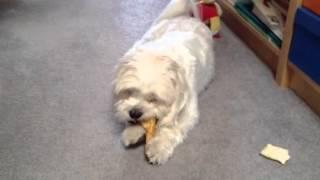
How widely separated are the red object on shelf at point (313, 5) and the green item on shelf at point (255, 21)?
30 cm

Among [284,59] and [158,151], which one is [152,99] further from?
[284,59]

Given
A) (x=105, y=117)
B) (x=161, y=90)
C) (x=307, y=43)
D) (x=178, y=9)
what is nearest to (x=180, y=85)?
(x=161, y=90)

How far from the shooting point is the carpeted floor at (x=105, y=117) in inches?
61.2

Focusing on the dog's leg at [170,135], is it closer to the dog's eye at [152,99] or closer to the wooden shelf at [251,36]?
the dog's eye at [152,99]

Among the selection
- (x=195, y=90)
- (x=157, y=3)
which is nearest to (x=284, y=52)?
(x=195, y=90)

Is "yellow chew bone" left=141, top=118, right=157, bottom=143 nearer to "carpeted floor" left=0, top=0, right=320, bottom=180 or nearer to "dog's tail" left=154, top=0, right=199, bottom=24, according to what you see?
"carpeted floor" left=0, top=0, right=320, bottom=180

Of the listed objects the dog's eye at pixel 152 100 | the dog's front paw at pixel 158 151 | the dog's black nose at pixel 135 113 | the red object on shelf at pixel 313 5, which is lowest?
the dog's front paw at pixel 158 151

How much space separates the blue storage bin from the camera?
1.72 meters

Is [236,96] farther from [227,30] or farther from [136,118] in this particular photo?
[227,30]

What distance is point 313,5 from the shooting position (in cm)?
172

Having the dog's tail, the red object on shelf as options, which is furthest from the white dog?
the red object on shelf

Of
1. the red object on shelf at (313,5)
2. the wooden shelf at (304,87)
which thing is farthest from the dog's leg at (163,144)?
the red object on shelf at (313,5)

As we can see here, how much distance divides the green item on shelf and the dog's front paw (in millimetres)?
810

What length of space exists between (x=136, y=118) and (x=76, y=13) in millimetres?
1515
